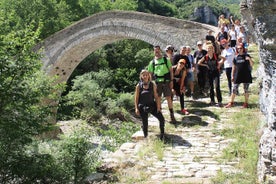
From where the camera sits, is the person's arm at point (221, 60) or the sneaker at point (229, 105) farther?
the person's arm at point (221, 60)

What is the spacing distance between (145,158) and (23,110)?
5.66 feet

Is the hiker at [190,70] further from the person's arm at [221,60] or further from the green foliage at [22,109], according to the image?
the green foliage at [22,109]

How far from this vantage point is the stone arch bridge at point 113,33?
13.4 m

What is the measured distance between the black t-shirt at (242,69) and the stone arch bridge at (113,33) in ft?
20.5

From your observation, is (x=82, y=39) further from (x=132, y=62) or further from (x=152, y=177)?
(x=152, y=177)

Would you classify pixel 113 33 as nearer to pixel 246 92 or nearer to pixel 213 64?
pixel 213 64


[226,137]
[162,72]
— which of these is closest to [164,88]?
[162,72]

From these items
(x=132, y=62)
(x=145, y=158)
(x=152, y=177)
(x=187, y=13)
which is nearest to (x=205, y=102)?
(x=145, y=158)

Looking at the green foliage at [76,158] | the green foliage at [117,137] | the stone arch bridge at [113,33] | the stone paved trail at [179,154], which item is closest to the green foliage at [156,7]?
the stone arch bridge at [113,33]

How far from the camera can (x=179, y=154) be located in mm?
5098

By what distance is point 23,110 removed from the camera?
16.4ft

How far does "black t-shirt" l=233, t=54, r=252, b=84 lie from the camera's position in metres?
6.79

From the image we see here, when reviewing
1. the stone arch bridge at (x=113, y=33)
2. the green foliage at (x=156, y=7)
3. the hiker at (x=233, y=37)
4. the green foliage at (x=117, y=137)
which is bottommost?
the green foliage at (x=117, y=137)

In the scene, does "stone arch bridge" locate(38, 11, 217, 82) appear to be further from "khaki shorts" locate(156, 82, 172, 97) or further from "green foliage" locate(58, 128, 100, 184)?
"green foliage" locate(58, 128, 100, 184)
